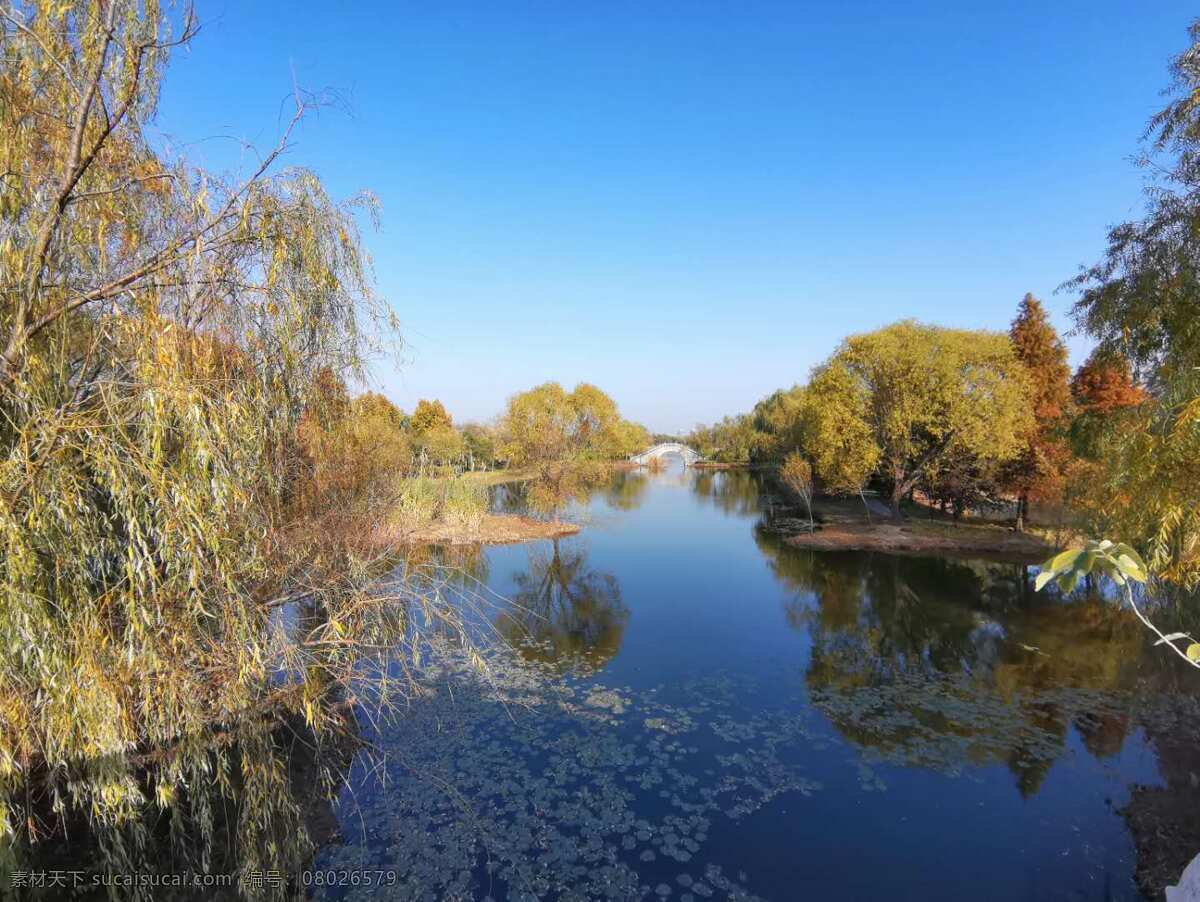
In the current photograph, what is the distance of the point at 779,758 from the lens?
802 centimetres

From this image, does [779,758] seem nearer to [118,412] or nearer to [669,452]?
[118,412]

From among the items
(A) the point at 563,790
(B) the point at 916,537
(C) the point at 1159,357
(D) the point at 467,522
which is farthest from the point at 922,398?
(A) the point at 563,790

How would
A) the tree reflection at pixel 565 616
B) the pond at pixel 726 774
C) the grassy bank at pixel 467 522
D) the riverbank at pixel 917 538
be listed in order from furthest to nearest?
the grassy bank at pixel 467 522 → the riverbank at pixel 917 538 → the tree reflection at pixel 565 616 → the pond at pixel 726 774

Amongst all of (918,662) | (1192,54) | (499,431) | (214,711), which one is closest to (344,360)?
(214,711)

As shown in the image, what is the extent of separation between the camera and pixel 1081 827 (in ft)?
21.1

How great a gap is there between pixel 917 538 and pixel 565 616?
1522 cm

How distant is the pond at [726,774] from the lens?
221 inches

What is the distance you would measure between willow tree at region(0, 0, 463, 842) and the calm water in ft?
11.1

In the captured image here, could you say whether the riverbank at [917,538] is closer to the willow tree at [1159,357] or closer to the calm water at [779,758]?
the calm water at [779,758]

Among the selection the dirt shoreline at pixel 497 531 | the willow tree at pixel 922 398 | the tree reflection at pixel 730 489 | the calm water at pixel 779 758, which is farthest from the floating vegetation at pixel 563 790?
the tree reflection at pixel 730 489

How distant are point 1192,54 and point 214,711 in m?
12.6

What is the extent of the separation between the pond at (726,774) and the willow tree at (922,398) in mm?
8519

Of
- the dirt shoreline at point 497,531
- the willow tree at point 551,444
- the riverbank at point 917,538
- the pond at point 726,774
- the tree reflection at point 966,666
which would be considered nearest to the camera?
the pond at point 726,774

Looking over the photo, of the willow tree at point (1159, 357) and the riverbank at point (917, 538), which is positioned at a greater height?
the willow tree at point (1159, 357)
